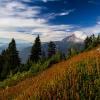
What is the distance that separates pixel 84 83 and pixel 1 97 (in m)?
4.78

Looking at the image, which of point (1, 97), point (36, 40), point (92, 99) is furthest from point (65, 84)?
point (36, 40)

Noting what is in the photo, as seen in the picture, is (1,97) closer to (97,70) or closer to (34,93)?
(34,93)

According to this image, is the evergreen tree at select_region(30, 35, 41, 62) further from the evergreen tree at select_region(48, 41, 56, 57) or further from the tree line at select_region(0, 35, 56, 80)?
the evergreen tree at select_region(48, 41, 56, 57)

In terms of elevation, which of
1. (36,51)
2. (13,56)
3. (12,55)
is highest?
(36,51)

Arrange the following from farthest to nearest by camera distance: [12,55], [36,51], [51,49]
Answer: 1. [51,49]
2. [12,55]
3. [36,51]

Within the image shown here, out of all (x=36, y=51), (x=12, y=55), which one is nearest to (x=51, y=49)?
(x=36, y=51)

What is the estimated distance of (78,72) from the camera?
474 inches

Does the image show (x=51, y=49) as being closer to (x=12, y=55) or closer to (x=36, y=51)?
(x=36, y=51)

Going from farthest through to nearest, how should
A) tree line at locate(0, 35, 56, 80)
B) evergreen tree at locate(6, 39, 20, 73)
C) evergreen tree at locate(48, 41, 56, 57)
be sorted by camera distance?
evergreen tree at locate(48, 41, 56, 57) → evergreen tree at locate(6, 39, 20, 73) → tree line at locate(0, 35, 56, 80)

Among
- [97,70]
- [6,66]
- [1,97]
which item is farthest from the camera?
[6,66]

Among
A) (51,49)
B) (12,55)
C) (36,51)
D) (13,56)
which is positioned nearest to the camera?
(36,51)

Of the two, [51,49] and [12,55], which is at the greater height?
[51,49]

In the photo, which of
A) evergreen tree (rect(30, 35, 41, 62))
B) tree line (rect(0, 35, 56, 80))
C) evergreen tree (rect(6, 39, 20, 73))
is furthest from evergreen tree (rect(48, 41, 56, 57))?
evergreen tree (rect(6, 39, 20, 73))

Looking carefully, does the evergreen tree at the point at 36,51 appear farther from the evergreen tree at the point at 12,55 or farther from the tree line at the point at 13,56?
the evergreen tree at the point at 12,55
